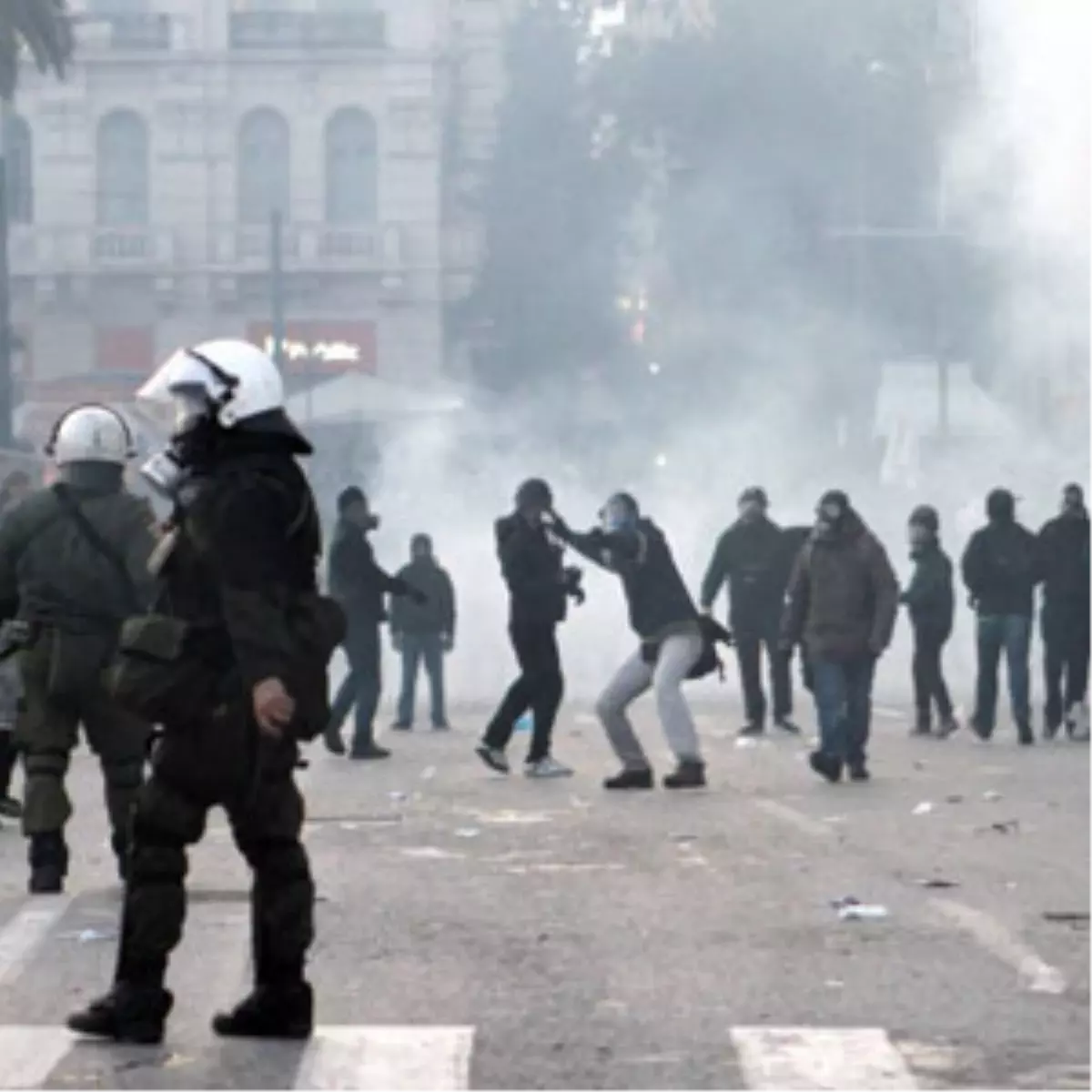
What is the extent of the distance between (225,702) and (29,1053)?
3.07 ft

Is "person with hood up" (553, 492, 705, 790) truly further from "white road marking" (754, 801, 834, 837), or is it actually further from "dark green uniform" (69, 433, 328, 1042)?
"dark green uniform" (69, 433, 328, 1042)

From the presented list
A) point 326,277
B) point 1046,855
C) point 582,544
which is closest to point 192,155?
point 326,277

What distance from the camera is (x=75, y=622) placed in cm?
1241

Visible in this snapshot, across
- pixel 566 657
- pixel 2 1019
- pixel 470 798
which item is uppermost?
pixel 2 1019

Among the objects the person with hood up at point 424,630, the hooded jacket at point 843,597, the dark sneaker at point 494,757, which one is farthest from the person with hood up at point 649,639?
the person with hood up at point 424,630

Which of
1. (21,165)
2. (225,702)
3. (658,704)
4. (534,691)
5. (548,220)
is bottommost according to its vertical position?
(534,691)

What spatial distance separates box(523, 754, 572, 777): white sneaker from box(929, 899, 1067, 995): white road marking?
8.25m

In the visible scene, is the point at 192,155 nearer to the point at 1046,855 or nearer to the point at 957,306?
the point at 957,306

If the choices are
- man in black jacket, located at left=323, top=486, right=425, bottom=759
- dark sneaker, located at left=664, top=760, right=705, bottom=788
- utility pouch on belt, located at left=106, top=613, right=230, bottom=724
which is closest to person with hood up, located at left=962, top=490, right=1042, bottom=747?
man in black jacket, located at left=323, top=486, right=425, bottom=759

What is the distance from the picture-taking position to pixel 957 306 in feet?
237

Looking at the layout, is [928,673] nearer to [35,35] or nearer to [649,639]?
[649,639]

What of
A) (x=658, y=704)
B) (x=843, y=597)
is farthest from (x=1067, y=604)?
(x=658, y=704)

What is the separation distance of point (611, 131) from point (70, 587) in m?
66.7

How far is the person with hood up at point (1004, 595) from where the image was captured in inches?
992
